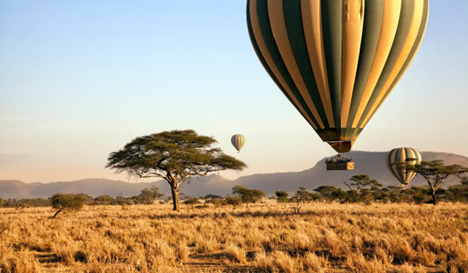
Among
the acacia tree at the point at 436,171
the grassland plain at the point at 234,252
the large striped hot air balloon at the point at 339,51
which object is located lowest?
the grassland plain at the point at 234,252

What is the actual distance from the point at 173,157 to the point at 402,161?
4616 centimetres

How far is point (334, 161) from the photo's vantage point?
23.7 metres

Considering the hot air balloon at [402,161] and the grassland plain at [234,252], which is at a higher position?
the hot air balloon at [402,161]

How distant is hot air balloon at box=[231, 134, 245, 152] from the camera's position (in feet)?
229

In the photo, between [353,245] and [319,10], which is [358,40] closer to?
[319,10]

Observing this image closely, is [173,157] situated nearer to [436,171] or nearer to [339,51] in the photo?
[339,51]

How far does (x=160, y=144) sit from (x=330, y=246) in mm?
23792

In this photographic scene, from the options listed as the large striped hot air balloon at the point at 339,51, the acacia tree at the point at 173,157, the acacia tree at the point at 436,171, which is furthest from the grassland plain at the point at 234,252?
the acacia tree at the point at 436,171

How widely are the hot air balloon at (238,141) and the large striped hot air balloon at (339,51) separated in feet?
153

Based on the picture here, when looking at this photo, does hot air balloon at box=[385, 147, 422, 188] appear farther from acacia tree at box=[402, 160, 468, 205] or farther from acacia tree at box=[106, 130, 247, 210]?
acacia tree at box=[106, 130, 247, 210]

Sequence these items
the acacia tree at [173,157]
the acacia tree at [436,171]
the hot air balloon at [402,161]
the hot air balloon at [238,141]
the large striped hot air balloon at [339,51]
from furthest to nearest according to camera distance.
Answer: the hot air balloon at [238,141] → the hot air balloon at [402,161] → the acacia tree at [436,171] → the acacia tree at [173,157] → the large striped hot air balloon at [339,51]

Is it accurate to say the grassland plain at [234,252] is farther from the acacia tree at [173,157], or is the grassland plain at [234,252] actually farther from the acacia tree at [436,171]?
the acacia tree at [436,171]


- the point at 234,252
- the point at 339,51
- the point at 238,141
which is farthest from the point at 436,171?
the point at 234,252

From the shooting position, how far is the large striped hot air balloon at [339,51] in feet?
68.5
